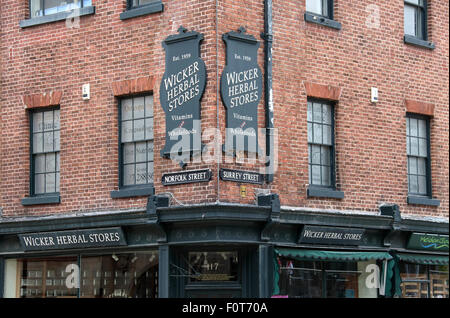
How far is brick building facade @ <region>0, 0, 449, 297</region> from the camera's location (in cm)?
1542

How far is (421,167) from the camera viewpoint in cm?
1898

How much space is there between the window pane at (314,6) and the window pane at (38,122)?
5.91 m

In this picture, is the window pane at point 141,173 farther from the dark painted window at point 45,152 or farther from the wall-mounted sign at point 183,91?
the dark painted window at point 45,152

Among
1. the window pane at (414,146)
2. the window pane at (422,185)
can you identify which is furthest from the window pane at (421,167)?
the window pane at (414,146)

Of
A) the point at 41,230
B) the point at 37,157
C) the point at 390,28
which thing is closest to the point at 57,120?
the point at 37,157

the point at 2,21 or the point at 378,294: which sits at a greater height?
the point at 2,21

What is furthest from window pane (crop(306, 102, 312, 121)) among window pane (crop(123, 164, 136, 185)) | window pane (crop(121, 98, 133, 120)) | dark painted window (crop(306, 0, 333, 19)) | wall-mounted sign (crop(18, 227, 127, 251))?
wall-mounted sign (crop(18, 227, 127, 251))

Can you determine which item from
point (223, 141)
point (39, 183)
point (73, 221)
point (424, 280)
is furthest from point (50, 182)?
point (424, 280)

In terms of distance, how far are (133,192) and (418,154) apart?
21.8 ft

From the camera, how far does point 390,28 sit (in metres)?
18.5

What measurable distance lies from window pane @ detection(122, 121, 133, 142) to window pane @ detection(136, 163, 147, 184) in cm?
59

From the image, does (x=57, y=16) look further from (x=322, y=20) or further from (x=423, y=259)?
(x=423, y=259)

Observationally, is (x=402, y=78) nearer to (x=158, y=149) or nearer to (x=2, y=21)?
(x=158, y=149)

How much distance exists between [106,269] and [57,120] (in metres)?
3.25
